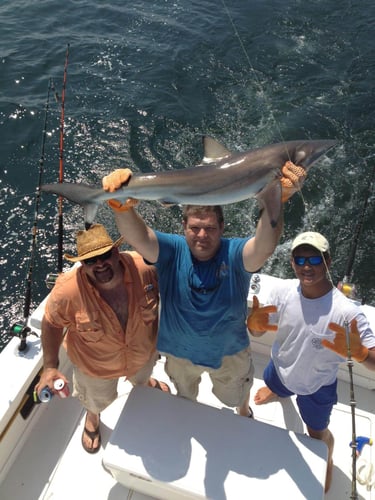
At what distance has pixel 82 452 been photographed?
354 centimetres

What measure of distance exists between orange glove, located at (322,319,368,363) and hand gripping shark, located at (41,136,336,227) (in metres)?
0.98

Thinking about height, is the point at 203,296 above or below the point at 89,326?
above

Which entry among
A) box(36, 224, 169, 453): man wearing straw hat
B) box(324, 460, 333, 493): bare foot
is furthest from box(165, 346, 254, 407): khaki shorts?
box(324, 460, 333, 493): bare foot

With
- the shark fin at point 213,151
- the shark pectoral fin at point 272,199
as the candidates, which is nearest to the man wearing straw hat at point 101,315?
the shark fin at point 213,151

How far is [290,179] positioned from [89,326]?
1.65 m

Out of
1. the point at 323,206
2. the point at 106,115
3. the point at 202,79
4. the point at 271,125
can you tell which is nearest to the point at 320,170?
the point at 323,206

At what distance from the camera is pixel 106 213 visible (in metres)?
7.71

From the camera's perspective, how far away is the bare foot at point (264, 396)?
3.84m

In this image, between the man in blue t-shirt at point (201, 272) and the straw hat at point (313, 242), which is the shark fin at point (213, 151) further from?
the straw hat at point (313, 242)

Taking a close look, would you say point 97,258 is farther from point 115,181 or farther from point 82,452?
point 82,452

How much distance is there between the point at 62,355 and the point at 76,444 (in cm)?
80

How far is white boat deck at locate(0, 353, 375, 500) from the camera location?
129 inches

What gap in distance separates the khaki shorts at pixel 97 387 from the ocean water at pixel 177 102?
348 cm

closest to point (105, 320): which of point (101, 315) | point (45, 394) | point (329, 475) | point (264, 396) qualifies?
point (101, 315)
